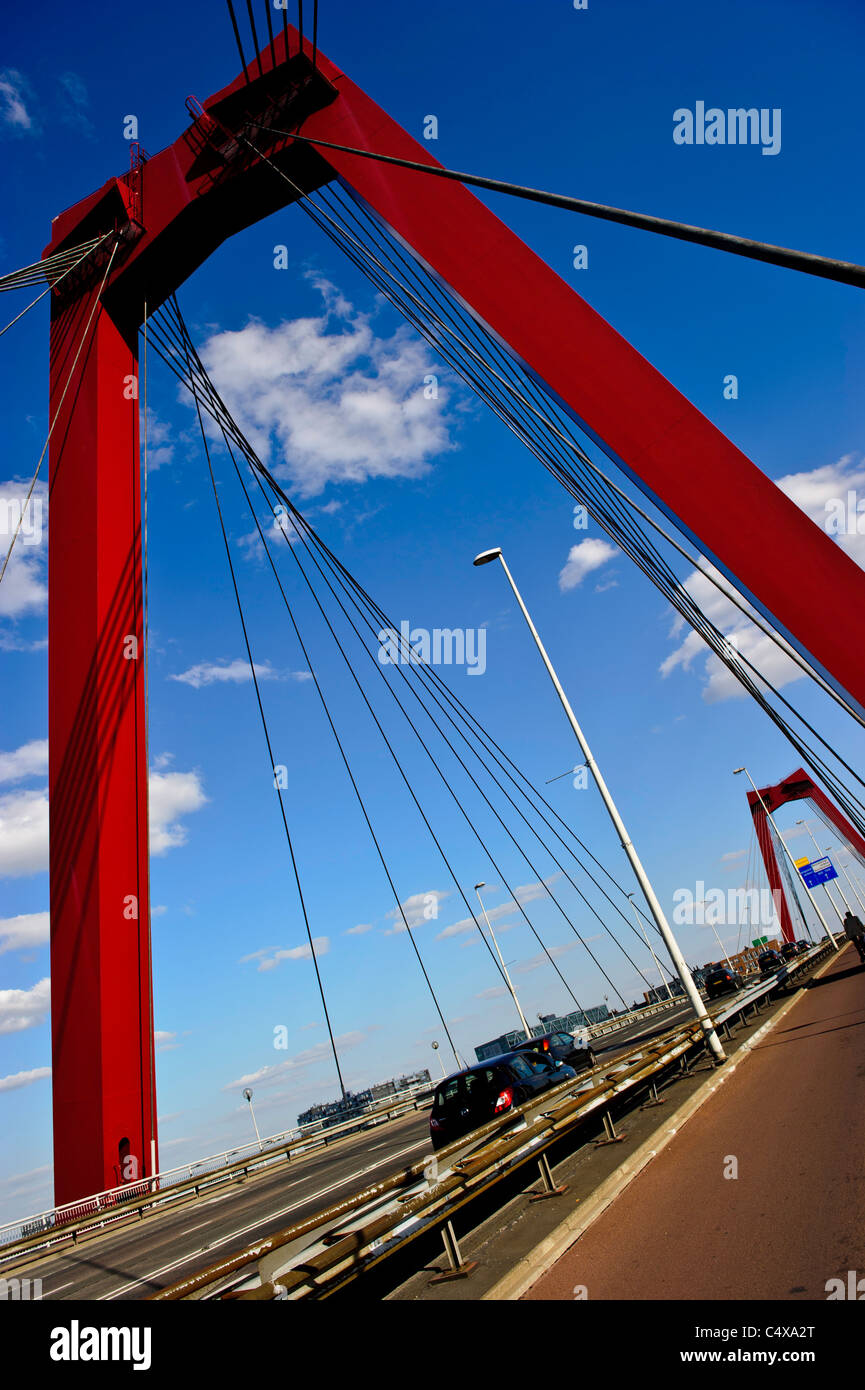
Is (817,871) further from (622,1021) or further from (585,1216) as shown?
(585,1216)

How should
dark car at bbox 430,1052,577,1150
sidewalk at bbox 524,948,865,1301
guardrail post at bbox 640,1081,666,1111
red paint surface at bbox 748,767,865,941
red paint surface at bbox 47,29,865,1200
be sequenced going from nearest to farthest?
sidewalk at bbox 524,948,865,1301
red paint surface at bbox 47,29,865,1200
dark car at bbox 430,1052,577,1150
guardrail post at bbox 640,1081,666,1111
red paint surface at bbox 748,767,865,941

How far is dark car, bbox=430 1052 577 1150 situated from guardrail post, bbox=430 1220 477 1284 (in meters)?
4.78

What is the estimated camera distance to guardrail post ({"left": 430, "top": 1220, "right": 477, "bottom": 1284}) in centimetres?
539

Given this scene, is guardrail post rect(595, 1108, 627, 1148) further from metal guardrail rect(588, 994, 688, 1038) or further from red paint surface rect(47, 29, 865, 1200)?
metal guardrail rect(588, 994, 688, 1038)

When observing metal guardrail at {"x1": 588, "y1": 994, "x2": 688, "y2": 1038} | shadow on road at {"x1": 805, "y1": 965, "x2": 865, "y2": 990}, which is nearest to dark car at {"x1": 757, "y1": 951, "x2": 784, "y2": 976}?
metal guardrail at {"x1": 588, "y1": 994, "x2": 688, "y2": 1038}

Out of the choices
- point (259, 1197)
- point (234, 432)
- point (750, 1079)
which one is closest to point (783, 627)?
point (750, 1079)

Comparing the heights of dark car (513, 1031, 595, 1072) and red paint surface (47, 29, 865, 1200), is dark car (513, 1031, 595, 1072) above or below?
below

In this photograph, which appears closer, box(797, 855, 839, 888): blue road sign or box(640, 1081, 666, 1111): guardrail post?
box(640, 1081, 666, 1111): guardrail post

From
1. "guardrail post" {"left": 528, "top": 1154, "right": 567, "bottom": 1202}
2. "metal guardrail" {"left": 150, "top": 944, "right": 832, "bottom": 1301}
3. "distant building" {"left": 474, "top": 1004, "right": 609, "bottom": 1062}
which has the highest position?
"metal guardrail" {"left": 150, "top": 944, "right": 832, "bottom": 1301}

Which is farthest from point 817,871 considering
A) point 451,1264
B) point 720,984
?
point 451,1264

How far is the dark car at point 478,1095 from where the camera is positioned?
405 inches

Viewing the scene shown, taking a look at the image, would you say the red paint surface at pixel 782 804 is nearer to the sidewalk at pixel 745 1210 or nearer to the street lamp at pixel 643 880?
the street lamp at pixel 643 880

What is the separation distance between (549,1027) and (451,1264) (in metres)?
46.7

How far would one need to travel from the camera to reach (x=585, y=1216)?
6.11 meters
